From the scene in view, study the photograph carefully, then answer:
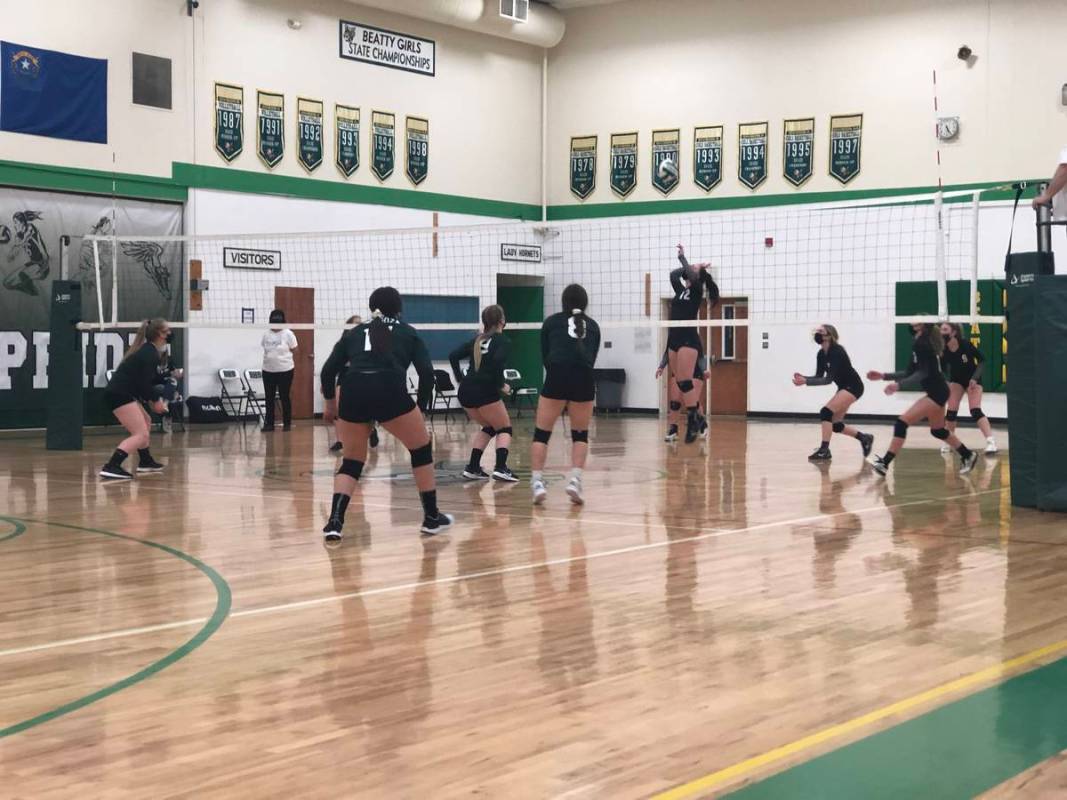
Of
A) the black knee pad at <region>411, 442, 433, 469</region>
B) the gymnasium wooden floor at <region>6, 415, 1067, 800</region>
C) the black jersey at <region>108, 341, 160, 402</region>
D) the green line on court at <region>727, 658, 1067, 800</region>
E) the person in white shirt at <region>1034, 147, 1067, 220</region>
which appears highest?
the person in white shirt at <region>1034, 147, 1067, 220</region>

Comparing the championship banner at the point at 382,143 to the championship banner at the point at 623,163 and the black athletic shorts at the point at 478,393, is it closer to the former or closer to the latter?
the championship banner at the point at 623,163

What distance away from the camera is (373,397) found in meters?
8.35

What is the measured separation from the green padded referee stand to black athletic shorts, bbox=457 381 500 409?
6416 millimetres

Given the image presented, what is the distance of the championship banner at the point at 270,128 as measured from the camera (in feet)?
71.8

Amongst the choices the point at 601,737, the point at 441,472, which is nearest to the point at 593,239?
the point at 441,472

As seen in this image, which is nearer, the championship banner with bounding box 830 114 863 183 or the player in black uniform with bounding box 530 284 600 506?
the player in black uniform with bounding box 530 284 600 506

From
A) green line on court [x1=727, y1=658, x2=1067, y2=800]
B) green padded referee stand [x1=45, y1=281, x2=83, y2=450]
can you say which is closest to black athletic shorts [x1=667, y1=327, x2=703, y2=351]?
green padded referee stand [x1=45, y1=281, x2=83, y2=450]

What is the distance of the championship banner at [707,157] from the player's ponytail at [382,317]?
17.2 m

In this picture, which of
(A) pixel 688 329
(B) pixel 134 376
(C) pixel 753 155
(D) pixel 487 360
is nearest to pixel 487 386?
(D) pixel 487 360

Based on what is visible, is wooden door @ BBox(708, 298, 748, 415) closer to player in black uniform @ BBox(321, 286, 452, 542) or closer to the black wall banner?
the black wall banner

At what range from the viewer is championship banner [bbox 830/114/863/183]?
2353 cm

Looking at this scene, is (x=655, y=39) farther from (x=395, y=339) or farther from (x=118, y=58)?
(x=395, y=339)

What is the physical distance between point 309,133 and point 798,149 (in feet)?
28.7

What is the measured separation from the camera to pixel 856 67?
2348 cm
